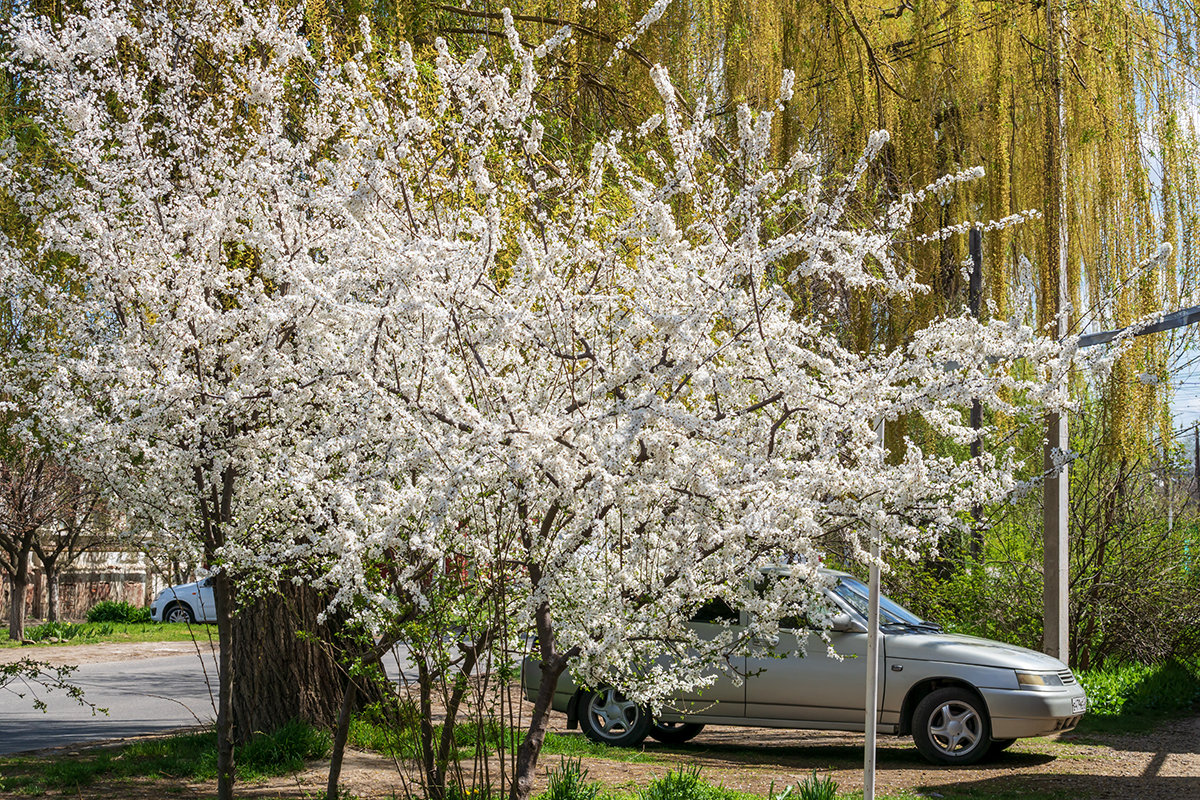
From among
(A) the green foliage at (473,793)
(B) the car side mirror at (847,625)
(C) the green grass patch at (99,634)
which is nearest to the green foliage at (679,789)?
(A) the green foliage at (473,793)

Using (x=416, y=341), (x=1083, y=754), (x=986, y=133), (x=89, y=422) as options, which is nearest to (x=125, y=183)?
(x=89, y=422)

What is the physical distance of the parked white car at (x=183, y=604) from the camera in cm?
2556

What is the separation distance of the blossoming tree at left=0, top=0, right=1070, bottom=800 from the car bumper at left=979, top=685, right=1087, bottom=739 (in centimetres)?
420

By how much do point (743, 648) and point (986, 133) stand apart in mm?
3713

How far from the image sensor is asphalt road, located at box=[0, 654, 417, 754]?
11.0 m

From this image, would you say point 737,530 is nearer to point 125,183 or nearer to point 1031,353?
point 1031,353

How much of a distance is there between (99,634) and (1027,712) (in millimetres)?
20235

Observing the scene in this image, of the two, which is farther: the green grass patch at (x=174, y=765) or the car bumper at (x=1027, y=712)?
the car bumper at (x=1027, y=712)

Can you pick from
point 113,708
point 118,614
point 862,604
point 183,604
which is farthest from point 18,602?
point 862,604

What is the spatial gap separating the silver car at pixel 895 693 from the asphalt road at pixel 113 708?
13.1 ft

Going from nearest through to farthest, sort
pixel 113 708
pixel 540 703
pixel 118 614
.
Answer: pixel 540 703 → pixel 113 708 → pixel 118 614

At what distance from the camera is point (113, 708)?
1325 centimetres

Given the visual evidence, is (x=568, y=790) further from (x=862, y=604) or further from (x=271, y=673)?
(x=862, y=604)

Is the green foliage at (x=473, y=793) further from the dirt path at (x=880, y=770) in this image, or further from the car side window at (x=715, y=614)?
the car side window at (x=715, y=614)
